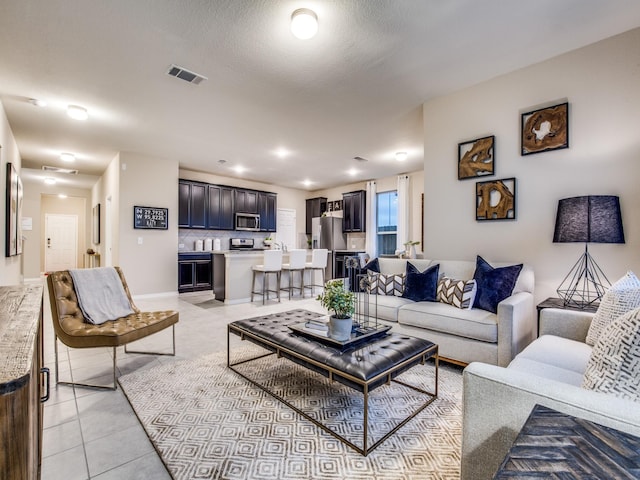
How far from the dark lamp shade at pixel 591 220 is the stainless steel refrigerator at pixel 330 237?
602 centimetres

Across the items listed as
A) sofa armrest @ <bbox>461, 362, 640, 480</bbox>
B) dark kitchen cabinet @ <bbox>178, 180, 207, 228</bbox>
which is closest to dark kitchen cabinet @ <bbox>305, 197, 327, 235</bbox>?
dark kitchen cabinet @ <bbox>178, 180, 207, 228</bbox>

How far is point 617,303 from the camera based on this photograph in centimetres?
155

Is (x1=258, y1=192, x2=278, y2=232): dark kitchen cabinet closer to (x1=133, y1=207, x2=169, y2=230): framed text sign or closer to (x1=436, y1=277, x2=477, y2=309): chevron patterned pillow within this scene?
(x1=133, y1=207, x2=169, y2=230): framed text sign

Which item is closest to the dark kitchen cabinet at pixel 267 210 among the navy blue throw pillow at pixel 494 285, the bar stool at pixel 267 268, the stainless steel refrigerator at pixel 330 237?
the stainless steel refrigerator at pixel 330 237

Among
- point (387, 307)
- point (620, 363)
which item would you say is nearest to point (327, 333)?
point (387, 307)

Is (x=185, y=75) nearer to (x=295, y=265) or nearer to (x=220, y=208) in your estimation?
(x=295, y=265)

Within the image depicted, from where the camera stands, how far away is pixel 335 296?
2.11 meters

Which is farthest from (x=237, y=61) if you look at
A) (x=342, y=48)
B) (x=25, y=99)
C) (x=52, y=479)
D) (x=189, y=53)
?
(x=52, y=479)

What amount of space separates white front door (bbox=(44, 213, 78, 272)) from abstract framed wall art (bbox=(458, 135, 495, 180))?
1208 cm

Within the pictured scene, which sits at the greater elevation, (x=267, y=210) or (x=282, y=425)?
(x=267, y=210)

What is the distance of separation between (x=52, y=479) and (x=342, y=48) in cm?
334

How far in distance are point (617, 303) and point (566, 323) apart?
23.9 inches

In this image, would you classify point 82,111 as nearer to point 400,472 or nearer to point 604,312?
point 400,472

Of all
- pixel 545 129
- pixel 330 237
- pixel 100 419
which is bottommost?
pixel 100 419
